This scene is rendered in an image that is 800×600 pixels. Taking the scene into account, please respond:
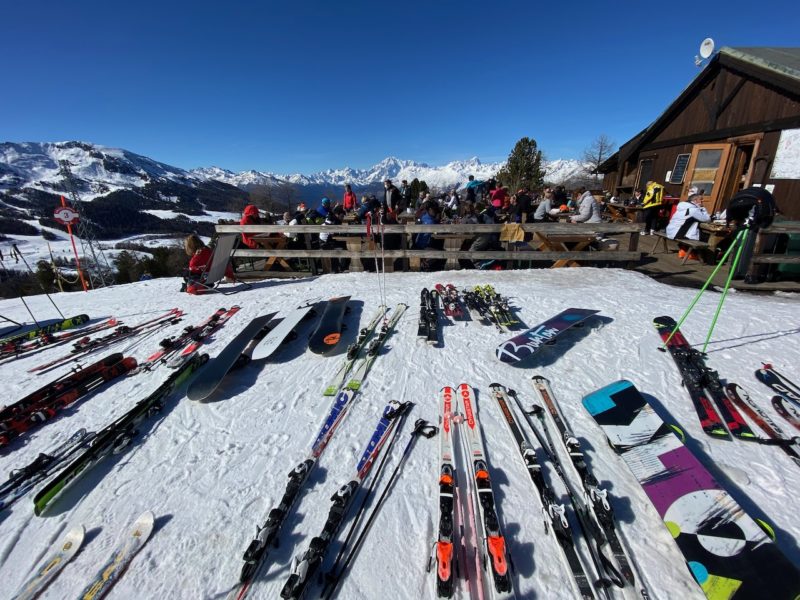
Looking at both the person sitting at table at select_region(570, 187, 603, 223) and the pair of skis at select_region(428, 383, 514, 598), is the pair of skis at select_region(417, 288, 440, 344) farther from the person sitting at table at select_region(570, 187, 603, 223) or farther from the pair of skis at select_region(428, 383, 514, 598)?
the person sitting at table at select_region(570, 187, 603, 223)

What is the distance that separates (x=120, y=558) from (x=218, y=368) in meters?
2.20

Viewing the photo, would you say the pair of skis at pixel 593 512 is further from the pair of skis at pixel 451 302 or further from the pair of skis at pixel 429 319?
the pair of skis at pixel 451 302

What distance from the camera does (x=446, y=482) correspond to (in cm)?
258

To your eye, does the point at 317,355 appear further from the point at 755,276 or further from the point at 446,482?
the point at 755,276

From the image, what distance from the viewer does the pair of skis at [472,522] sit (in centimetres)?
206

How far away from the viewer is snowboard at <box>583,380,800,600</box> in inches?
Result: 74.5

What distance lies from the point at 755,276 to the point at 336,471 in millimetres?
8280

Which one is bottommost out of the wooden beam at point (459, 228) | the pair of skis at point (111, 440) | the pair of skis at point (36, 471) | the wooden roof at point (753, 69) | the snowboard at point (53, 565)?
the snowboard at point (53, 565)

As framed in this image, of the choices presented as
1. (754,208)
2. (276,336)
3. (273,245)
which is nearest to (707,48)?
(754,208)

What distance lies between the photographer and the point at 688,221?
8070 mm

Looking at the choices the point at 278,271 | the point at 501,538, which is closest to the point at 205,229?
the point at 278,271

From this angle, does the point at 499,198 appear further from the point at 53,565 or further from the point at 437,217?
the point at 53,565

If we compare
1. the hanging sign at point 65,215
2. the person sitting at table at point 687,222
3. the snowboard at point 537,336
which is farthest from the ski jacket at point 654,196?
the hanging sign at point 65,215

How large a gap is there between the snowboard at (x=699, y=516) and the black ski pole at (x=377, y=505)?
1.65 m
